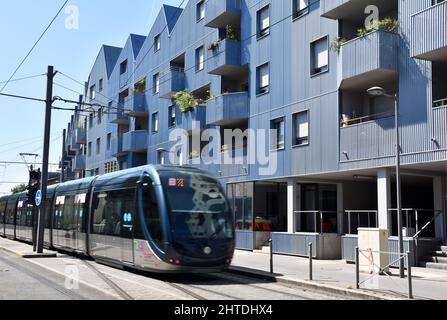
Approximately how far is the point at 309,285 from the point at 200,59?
22.4 metres

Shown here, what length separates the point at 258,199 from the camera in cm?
2786

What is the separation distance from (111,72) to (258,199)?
2892 centimetres

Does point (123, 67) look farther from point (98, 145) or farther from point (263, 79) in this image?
point (263, 79)

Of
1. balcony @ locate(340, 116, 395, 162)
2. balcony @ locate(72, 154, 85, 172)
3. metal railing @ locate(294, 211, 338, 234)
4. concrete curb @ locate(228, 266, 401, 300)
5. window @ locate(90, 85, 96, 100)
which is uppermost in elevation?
window @ locate(90, 85, 96, 100)

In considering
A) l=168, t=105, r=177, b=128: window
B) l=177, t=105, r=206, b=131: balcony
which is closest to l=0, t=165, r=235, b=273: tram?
l=177, t=105, r=206, b=131: balcony

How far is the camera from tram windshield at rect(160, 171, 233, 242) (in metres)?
14.4

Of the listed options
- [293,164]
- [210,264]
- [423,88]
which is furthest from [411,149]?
[210,264]

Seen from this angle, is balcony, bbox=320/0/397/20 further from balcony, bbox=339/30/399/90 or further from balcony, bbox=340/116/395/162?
balcony, bbox=340/116/395/162

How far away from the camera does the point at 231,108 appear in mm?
29031

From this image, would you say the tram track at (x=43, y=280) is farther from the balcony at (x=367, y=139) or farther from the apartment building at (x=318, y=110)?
the balcony at (x=367, y=139)

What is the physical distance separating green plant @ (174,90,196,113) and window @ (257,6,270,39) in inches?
294

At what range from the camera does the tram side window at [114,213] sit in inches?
633

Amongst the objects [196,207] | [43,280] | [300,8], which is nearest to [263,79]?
[300,8]
